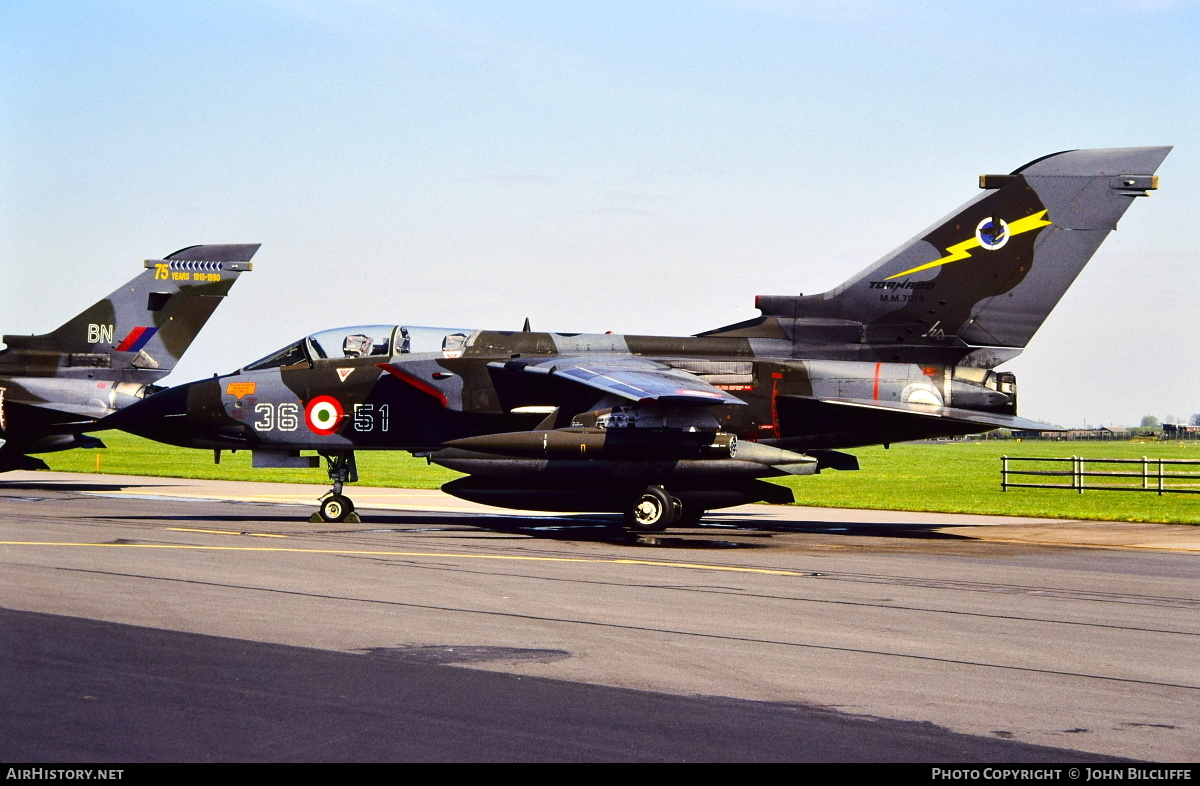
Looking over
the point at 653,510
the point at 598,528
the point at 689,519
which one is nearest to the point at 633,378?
the point at 653,510

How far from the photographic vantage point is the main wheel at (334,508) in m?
21.2

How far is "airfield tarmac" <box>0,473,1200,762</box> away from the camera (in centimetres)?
652

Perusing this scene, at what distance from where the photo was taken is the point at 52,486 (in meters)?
31.3

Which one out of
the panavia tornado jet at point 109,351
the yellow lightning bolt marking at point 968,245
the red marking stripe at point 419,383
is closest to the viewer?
the yellow lightning bolt marking at point 968,245

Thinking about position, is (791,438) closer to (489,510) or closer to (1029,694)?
(489,510)

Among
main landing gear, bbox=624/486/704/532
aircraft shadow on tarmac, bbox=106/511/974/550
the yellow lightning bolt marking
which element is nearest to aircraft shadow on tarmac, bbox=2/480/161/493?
aircraft shadow on tarmac, bbox=106/511/974/550

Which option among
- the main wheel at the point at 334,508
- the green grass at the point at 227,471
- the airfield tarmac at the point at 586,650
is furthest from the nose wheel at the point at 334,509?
the green grass at the point at 227,471

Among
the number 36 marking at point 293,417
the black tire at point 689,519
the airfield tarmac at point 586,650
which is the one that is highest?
the number 36 marking at point 293,417

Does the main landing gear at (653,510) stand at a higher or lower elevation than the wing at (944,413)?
lower

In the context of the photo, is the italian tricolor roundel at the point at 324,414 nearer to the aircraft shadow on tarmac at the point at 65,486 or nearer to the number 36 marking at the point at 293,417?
the number 36 marking at the point at 293,417

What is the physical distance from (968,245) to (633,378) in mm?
6535

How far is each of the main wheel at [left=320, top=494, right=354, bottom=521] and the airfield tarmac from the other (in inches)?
121

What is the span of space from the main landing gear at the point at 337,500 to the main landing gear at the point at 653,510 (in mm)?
5221
